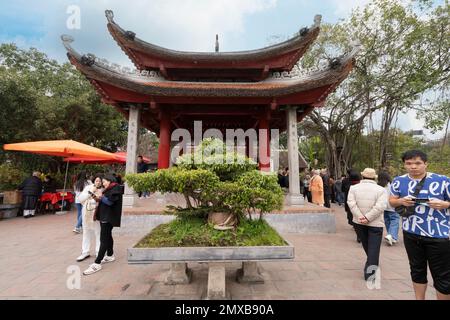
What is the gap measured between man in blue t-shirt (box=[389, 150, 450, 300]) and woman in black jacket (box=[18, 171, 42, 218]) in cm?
1097

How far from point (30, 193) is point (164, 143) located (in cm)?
564

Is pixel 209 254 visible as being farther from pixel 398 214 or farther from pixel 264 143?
pixel 264 143

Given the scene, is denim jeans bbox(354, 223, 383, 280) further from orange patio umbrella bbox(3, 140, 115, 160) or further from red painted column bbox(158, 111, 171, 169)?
orange patio umbrella bbox(3, 140, 115, 160)

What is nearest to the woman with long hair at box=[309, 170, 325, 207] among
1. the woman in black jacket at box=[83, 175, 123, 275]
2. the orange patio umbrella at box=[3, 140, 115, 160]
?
the woman in black jacket at box=[83, 175, 123, 275]

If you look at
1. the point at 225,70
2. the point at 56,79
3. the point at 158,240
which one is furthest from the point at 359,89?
the point at 56,79

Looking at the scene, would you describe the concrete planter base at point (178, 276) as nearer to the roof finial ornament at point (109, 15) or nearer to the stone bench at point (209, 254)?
the stone bench at point (209, 254)

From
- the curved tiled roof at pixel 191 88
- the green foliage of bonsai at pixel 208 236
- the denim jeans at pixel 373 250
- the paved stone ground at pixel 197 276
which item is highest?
the curved tiled roof at pixel 191 88

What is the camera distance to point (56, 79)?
604 inches

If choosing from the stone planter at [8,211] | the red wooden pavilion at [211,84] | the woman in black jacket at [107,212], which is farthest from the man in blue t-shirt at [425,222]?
the stone planter at [8,211]

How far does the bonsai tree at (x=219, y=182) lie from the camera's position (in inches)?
109

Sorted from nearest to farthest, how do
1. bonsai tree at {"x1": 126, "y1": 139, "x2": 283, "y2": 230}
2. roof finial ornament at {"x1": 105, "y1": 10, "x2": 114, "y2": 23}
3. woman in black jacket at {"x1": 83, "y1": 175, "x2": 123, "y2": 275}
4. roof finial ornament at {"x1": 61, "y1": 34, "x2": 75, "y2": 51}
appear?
bonsai tree at {"x1": 126, "y1": 139, "x2": 283, "y2": 230}, woman in black jacket at {"x1": 83, "y1": 175, "x2": 123, "y2": 275}, roof finial ornament at {"x1": 61, "y1": 34, "x2": 75, "y2": 51}, roof finial ornament at {"x1": 105, "y1": 10, "x2": 114, "y2": 23}

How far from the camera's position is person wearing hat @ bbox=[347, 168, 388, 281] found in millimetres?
3607

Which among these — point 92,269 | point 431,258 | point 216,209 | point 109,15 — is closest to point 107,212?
point 92,269

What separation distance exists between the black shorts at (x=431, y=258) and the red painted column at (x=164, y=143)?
659 cm
